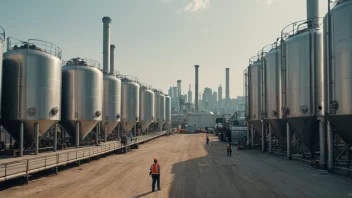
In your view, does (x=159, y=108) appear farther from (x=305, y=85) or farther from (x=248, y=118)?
(x=305, y=85)

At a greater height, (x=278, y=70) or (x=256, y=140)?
(x=278, y=70)

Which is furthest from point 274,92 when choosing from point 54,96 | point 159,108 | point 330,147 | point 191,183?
point 159,108

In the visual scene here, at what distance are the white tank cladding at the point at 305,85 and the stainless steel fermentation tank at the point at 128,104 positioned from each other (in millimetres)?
24833

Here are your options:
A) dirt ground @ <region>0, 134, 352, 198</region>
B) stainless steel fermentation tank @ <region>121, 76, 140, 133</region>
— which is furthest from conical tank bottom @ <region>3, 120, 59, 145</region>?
stainless steel fermentation tank @ <region>121, 76, 140, 133</region>

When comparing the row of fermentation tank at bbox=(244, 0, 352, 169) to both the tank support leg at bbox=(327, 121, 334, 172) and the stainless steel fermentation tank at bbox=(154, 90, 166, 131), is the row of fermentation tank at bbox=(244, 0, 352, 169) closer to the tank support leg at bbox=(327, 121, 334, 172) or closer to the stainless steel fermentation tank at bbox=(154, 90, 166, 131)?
the tank support leg at bbox=(327, 121, 334, 172)

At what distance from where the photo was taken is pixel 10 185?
15414 mm

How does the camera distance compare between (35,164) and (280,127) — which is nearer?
(35,164)

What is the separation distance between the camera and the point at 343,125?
17391 mm

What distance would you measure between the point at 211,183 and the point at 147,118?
41.1m

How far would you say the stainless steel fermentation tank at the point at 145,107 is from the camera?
54.5m

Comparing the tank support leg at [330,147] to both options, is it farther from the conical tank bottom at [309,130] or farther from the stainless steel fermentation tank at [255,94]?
the stainless steel fermentation tank at [255,94]

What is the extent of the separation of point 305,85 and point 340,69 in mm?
6719

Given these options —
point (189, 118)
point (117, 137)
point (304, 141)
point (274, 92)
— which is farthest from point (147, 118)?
point (189, 118)

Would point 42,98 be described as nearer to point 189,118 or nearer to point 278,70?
point 278,70
